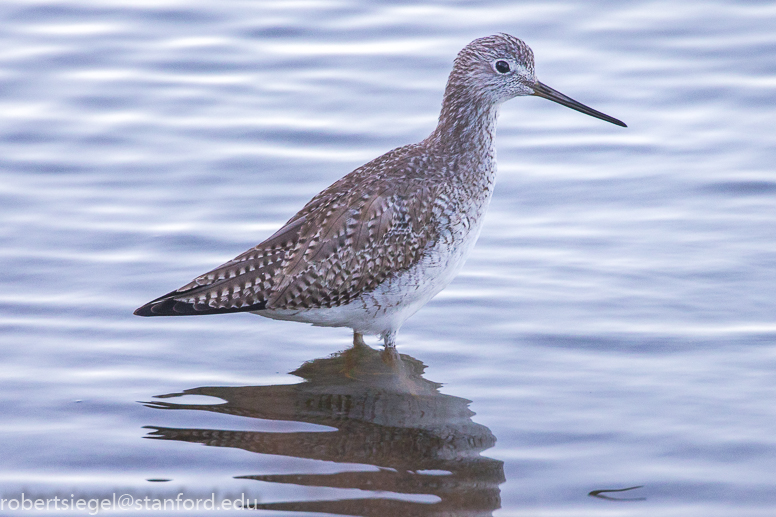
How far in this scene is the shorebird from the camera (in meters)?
7.93

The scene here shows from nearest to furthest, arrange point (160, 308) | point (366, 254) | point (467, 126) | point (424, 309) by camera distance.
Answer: point (160, 308) < point (366, 254) < point (467, 126) < point (424, 309)

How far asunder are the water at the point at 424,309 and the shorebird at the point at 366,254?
21.4 inches

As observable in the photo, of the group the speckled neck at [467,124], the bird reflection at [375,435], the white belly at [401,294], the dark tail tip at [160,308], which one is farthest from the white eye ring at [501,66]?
the dark tail tip at [160,308]

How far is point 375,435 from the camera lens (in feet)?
24.0

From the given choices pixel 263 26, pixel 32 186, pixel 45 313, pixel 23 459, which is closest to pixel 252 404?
pixel 23 459

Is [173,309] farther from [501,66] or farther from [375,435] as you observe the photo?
[501,66]

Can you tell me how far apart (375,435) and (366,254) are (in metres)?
1.37

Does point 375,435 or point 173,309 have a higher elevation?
point 173,309

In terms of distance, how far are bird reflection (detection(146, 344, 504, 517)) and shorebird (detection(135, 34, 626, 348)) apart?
15.6 inches

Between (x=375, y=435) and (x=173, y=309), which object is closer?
(x=375, y=435)

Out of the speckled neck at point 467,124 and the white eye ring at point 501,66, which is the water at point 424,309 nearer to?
the speckled neck at point 467,124

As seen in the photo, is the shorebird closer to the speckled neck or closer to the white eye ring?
the speckled neck

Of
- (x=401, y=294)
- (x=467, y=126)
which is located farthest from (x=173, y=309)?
(x=467, y=126)

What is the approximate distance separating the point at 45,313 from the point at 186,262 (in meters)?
1.31
